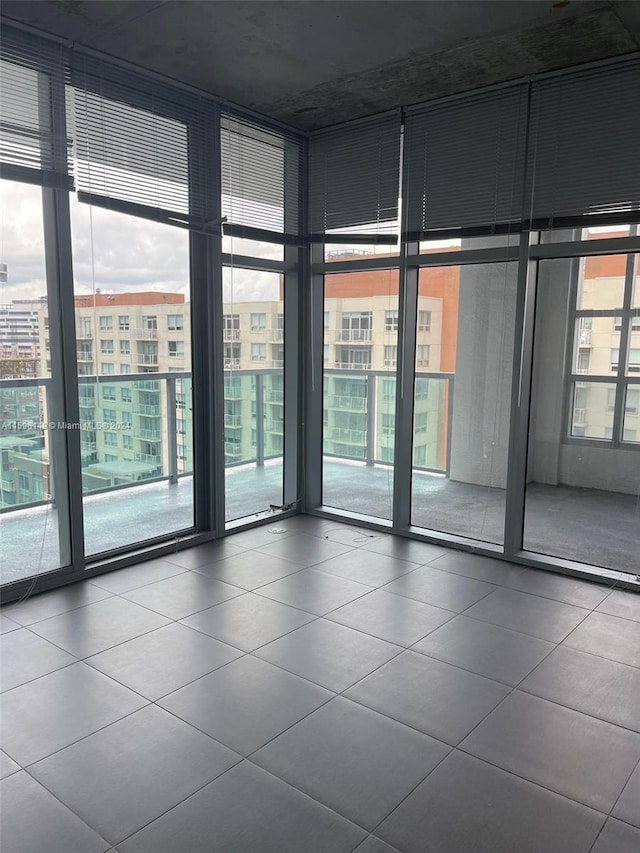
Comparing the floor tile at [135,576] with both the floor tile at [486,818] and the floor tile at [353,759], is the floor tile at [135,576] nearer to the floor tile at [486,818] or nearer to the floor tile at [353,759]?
the floor tile at [353,759]

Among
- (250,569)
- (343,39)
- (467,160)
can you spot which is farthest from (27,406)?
(467,160)

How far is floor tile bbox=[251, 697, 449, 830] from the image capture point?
211cm

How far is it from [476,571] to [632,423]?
1.31m

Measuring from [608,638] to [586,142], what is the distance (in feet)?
8.95

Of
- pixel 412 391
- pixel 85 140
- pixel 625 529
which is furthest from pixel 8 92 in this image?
pixel 625 529

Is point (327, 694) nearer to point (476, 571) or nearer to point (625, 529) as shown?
point (476, 571)

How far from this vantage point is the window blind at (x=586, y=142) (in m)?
3.62

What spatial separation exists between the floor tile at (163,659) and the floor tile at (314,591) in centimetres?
59

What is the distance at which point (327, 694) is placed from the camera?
106 inches

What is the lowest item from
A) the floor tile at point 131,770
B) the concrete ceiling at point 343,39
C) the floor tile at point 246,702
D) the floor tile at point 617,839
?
the floor tile at point 617,839

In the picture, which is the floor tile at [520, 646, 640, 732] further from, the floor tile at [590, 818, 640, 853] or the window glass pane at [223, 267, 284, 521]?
the window glass pane at [223, 267, 284, 521]

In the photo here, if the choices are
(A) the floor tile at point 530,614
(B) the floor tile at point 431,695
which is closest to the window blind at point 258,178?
(A) the floor tile at point 530,614

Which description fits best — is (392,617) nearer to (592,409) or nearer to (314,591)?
(314,591)

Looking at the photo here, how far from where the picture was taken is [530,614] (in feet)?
11.5
